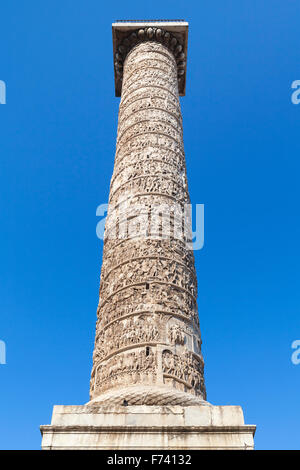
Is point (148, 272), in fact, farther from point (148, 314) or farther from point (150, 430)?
point (150, 430)

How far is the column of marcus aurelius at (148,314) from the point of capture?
276 centimetres

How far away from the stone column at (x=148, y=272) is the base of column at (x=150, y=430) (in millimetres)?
279

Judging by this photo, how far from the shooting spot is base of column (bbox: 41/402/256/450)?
2.71 meters

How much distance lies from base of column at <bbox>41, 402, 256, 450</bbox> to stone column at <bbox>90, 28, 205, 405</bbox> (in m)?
0.28

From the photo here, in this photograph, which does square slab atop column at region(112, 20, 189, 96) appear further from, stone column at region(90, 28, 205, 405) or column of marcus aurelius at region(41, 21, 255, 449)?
stone column at region(90, 28, 205, 405)

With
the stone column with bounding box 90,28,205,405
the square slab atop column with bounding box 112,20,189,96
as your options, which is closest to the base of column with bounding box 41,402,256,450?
the stone column with bounding box 90,28,205,405

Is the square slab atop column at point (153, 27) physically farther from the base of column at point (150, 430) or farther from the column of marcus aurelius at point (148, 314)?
the base of column at point (150, 430)

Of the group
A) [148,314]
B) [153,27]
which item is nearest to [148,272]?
[148,314]

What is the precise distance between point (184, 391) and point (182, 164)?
2768 millimetres

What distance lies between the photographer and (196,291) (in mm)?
4344

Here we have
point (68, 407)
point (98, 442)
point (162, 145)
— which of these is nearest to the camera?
point (98, 442)

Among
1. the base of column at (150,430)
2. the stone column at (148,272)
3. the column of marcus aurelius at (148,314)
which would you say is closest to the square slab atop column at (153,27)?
Result: the column of marcus aurelius at (148,314)
